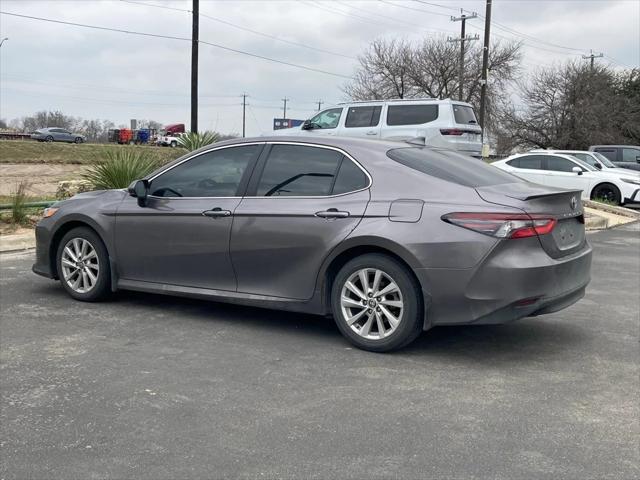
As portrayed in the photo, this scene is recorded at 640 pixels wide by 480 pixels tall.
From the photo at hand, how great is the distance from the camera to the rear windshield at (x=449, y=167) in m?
5.20

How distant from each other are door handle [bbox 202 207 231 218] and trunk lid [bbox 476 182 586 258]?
1995 mm

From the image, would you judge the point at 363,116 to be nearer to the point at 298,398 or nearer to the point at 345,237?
the point at 345,237

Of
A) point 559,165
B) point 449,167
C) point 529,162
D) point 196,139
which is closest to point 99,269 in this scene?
point 449,167

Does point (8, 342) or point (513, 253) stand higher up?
point (513, 253)

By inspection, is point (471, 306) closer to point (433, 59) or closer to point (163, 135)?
point (433, 59)

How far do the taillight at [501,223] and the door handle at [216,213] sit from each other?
5.94 ft

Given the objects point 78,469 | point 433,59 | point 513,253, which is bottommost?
point 78,469

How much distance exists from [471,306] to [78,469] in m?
2.68

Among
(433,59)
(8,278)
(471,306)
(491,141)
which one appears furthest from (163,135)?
(471,306)

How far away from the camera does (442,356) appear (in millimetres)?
5090

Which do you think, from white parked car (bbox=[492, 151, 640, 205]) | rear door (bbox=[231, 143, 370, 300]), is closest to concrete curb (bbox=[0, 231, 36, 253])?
rear door (bbox=[231, 143, 370, 300])

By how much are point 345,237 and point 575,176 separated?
16048 mm

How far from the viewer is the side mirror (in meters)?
6.13

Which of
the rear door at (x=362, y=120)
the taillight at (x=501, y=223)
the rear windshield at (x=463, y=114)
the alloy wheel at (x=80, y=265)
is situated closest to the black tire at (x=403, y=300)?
the taillight at (x=501, y=223)
